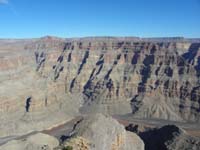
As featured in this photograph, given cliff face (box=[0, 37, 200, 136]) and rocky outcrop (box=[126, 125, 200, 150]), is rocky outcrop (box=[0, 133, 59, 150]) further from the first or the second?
cliff face (box=[0, 37, 200, 136])

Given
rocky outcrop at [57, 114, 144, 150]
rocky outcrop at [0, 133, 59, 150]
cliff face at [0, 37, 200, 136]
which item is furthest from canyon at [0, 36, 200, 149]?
rocky outcrop at [57, 114, 144, 150]

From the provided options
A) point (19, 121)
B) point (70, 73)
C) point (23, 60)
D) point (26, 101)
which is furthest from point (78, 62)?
point (19, 121)

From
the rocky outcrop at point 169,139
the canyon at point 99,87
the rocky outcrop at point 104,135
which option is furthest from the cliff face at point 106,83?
the rocky outcrop at point 104,135

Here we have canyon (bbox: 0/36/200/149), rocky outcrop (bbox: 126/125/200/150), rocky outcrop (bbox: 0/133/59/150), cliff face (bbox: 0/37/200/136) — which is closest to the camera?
rocky outcrop (bbox: 0/133/59/150)

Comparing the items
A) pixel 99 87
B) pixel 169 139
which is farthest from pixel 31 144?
pixel 99 87

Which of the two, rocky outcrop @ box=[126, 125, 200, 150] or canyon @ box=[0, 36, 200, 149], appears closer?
rocky outcrop @ box=[126, 125, 200, 150]

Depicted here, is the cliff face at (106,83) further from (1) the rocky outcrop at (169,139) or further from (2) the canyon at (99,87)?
(1) the rocky outcrop at (169,139)

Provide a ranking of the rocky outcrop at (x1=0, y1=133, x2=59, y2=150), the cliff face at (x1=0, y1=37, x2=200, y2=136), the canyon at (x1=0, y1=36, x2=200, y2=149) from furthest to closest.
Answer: the cliff face at (x1=0, y1=37, x2=200, y2=136) → the canyon at (x1=0, y1=36, x2=200, y2=149) → the rocky outcrop at (x1=0, y1=133, x2=59, y2=150)

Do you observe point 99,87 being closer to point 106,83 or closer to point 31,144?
point 106,83
